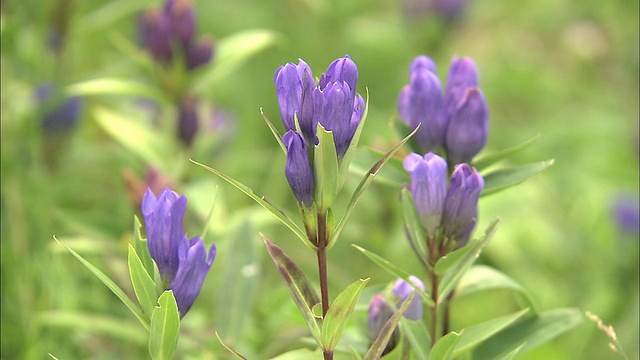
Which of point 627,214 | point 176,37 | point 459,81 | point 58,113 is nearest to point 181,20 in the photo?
point 176,37

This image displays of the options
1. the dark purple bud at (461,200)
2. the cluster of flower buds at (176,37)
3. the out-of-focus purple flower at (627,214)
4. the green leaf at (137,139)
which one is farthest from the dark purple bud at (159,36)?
the out-of-focus purple flower at (627,214)

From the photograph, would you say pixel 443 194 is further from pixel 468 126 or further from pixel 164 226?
pixel 164 226

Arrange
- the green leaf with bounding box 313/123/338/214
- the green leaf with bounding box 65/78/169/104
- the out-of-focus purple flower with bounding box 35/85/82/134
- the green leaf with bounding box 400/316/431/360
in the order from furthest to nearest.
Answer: the out-of-focus purple flower with bounding box 35/85/82/134 < the green leaf with bounding box 65/78/169/104 < the green leaf with bounding box 400/316/431/360 < the green leaf with bounding box 313/123/338/214

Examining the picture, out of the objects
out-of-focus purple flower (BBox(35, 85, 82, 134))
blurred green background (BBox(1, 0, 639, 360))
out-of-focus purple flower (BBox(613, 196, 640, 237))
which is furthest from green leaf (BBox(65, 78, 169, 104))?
out-of-focus purple flower (BBox(613, 196, 640, 237))

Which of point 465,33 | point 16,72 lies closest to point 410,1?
point 465,33

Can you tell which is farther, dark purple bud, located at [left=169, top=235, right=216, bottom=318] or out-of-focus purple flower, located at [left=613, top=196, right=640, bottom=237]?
out-of-focus purple flower, located at [left=613, top=196, right=640, bottom=237]

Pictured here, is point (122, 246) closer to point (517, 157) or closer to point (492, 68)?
point (517, 157)

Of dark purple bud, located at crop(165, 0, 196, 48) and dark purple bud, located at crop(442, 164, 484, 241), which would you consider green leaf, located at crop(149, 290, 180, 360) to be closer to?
dark purple bud, located at crop(442, 164, 484, 241)
